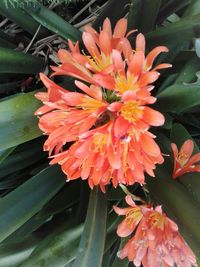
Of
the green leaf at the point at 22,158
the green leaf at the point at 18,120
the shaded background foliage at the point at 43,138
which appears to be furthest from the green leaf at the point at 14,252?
the green leaf at the point at 18,120

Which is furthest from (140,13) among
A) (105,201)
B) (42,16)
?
(105,201)

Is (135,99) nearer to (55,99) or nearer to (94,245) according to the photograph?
(55,99)

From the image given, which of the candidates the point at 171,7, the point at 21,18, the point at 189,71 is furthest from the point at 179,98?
the point at 21,18

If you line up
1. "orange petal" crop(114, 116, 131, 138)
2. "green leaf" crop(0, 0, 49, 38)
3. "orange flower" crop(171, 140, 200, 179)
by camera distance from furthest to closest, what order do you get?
1. "green leaf" crop(0, 0, 49, 38)
2. "orange flower" crop(171, 140, 200, 179)
3. "orange petal" crop(114, 116, 131, 138)

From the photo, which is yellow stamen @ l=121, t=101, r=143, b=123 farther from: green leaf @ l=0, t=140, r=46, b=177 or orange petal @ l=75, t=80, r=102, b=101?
green leaf @ l=0, t=140, r=46, b=177

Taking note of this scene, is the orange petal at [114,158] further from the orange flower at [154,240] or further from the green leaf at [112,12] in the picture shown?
the green leaf at [112,12]

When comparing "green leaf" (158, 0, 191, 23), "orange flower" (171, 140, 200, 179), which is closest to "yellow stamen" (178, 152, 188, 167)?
"orange flower" (171, 140, 200, 179)
